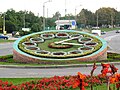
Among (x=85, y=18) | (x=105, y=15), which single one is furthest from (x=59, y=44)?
(x=105, y=15)

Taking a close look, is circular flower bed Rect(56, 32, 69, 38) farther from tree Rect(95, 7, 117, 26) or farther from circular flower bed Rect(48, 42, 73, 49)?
tree Rect(95, 7, 117, 26)

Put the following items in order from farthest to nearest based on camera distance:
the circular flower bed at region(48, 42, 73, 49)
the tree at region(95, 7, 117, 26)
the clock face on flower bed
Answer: the tree at region(95, 7, 117, 26)
the circular flower bed at region(48, 42, 73, 49)
the clock face on flower bed

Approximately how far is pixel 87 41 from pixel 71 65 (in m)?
5.73

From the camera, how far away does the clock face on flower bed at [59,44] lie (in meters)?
21.0

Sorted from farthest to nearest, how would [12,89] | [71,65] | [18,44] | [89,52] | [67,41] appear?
[67,41]
[18,44]
[89,52]
[71,65]
[12,89]

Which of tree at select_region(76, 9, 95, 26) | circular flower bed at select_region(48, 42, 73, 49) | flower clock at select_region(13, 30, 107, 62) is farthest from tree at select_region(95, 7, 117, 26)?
circular flower bed at select_region(48, 42, 73, 49)

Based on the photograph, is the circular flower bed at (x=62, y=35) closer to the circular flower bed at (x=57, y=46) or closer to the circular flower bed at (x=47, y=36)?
the circular flower bed at (x=47, y=36)

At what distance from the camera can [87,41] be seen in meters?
23.9

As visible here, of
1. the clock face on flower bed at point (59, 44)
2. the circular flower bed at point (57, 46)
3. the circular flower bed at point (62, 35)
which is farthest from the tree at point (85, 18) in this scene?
the circular flower bed at point (57, 46)

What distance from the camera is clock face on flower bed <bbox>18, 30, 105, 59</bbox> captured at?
2100 centimetres

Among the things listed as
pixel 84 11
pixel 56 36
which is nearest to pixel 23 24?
pixel 84 11

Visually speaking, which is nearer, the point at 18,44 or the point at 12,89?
the point at 12,89

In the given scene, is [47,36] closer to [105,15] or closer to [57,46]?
[57,46]

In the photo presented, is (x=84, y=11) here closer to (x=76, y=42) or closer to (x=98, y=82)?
(x=76, y=42)
